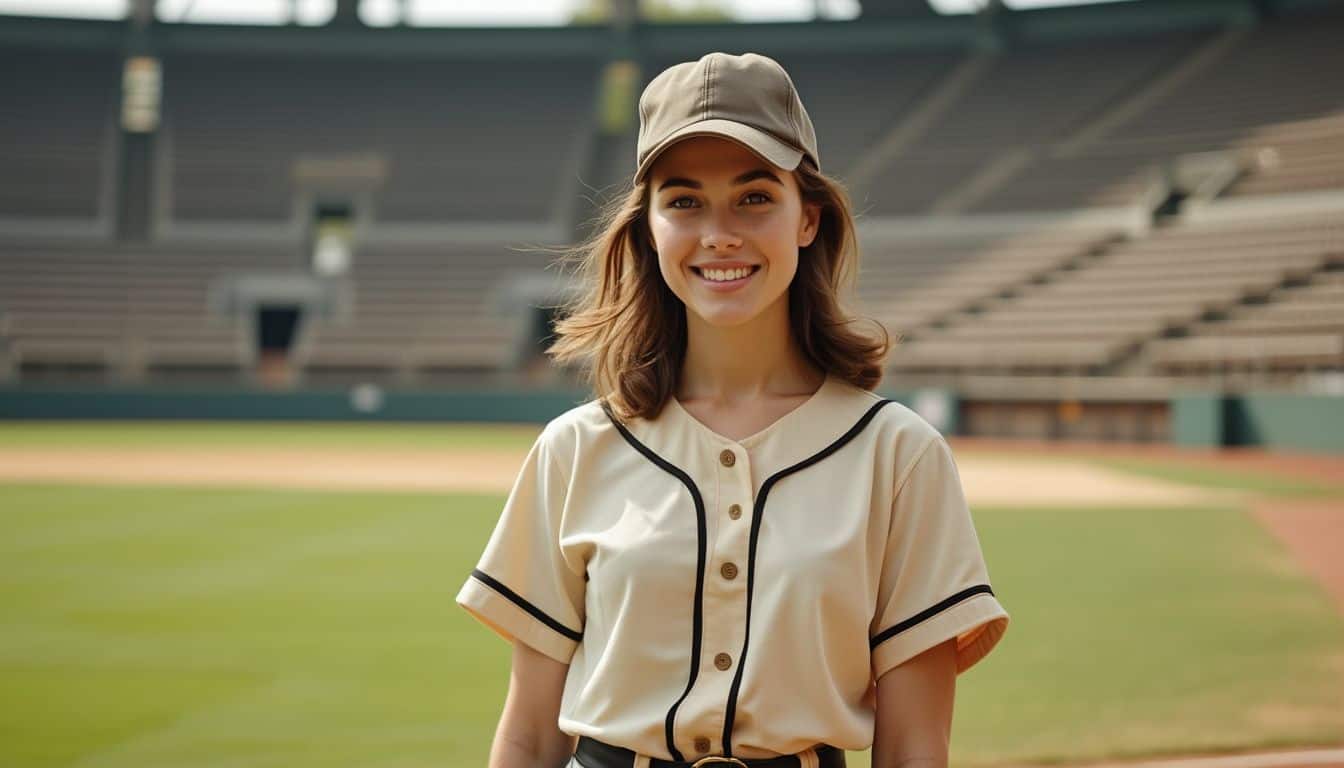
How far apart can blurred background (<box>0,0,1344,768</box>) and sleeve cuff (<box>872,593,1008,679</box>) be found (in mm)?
752

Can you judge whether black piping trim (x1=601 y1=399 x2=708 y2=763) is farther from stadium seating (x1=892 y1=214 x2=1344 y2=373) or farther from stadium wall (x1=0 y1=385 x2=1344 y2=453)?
stadium seating (x1=892 y1=214 x2=1344 y2=373)

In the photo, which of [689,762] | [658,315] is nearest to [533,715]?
[689,762]

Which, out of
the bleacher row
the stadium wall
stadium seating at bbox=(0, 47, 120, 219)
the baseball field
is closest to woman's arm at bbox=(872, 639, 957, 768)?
the baseball field

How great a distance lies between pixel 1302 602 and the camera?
7680mm

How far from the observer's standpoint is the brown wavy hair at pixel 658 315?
225cm

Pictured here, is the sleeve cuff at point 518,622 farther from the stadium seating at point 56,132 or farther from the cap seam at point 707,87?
the stadium seating at point 56,132

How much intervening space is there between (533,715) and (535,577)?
26 cm

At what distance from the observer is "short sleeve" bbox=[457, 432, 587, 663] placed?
2186 mm

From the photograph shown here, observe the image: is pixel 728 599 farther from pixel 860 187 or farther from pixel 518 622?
pixel 860 187

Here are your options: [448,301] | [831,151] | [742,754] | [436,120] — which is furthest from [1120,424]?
[436,120]

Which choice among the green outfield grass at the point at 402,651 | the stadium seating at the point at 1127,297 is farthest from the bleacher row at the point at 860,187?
the green outfield grass at the point at 402,651

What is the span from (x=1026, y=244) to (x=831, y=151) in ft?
25.6

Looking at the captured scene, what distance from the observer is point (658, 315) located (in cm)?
237

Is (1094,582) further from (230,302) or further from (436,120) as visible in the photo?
(436,120)
